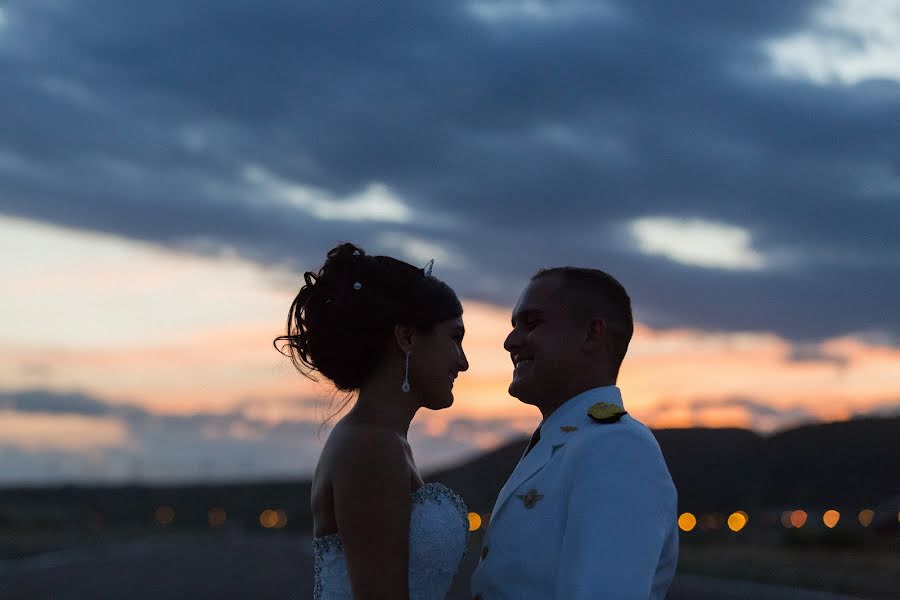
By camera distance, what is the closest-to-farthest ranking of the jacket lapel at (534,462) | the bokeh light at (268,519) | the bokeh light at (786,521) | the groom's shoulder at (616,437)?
the groom's shoulder at (616,437), the jacket lapel at (534,462), the bokeh light at (786,521), the bokeh light at (268,519)

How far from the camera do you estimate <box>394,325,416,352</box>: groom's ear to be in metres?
6.63

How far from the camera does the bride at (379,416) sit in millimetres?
6195

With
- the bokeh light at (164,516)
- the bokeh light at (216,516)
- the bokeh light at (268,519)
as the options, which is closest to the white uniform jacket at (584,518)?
the bokeh light at (268,519)

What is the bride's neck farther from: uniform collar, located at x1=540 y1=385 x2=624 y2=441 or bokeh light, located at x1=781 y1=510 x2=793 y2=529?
bokeh light, located at x1=781 y1=510 x2=793 y2=529

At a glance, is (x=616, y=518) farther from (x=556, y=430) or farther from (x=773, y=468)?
(x=773, y=468)

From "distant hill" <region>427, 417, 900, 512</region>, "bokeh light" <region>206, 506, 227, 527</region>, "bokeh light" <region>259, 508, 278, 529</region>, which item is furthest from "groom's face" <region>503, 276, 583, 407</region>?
"bokeh light" <region>206, 506, 227, 527</region>

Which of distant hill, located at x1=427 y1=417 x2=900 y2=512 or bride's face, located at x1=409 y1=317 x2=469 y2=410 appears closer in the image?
bride's face, located at x1=409 y1=317 x2=469 y2=410

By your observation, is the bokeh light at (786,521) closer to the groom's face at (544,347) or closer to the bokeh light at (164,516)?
the groom's face at (544,347)

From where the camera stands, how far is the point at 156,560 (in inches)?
2100

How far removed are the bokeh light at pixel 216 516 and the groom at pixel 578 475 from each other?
177m

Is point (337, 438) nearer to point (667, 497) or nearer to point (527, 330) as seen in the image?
point (527, 330)

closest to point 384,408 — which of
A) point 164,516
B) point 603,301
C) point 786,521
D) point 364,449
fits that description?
point 364,449

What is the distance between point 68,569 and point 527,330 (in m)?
43.0

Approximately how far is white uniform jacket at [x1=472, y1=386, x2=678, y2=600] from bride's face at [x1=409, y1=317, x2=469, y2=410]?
1.00 metres
